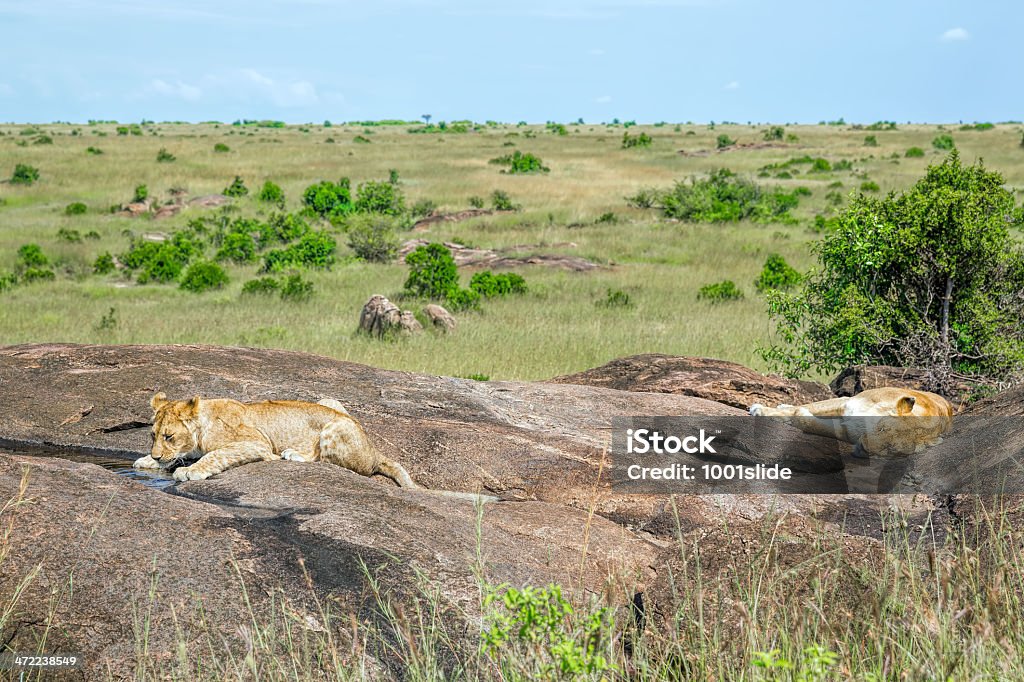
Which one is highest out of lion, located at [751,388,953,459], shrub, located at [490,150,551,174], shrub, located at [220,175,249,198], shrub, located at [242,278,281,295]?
Result: shrub, located at [490,150,551,174]

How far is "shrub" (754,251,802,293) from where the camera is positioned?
24.0m

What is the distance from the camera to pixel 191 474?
22.6 ft

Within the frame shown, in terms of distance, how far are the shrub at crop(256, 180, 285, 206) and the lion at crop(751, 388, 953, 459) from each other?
120 ft

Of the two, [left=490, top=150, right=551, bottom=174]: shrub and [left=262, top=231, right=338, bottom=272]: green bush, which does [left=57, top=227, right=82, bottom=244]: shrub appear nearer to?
[left=262, top=231, right=338, bottom=272]: green bush

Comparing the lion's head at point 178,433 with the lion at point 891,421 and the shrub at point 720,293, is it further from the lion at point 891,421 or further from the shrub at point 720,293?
the shrub at point 720,293

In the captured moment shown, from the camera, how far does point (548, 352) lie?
16.8m

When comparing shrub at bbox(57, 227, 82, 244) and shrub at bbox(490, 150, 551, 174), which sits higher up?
shrub at bbox(490, 150, 551, 174)

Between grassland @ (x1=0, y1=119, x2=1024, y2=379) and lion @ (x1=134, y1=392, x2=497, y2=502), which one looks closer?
lion @ (x1=134, y1=392, x2=497, y2=502)

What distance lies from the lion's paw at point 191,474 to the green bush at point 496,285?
1652cm

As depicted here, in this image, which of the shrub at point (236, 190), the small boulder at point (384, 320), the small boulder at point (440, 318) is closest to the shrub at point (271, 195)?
the shrub at point (236, 190)

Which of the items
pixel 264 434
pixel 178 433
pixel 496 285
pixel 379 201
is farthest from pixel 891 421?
pixel 379 201

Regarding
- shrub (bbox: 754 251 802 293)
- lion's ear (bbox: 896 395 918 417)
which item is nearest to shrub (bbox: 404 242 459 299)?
shrub (bbox: 754 251 802 293)

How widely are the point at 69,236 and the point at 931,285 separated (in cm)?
2881

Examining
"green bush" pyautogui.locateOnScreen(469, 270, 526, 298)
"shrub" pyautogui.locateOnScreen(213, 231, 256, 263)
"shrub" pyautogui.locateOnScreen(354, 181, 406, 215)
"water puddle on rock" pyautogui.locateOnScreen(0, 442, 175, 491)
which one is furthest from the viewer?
"shrub" pyautogui.locateOnScreen(354, 181, 406, 215)
